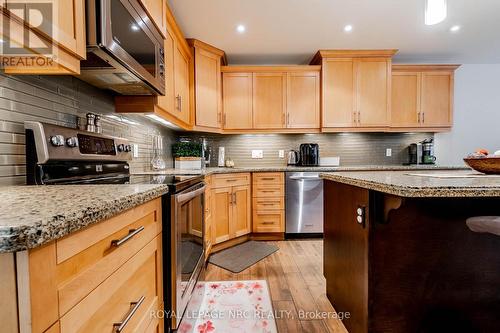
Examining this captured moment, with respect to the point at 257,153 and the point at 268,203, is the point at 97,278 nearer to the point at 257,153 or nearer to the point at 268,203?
the point at 268,203

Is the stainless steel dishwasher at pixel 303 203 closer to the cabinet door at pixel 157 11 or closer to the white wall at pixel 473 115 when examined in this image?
the cabinet door at pixel 157 11

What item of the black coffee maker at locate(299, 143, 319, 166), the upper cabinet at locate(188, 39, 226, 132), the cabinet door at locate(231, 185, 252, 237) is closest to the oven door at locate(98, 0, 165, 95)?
the upper cabinet at locate(188, 39, 226, 132)

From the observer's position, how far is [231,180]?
274 centimetres

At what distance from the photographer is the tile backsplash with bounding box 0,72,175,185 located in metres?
0.94

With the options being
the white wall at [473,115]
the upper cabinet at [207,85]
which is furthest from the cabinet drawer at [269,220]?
the white wall at [473,115]

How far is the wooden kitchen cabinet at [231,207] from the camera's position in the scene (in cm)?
261

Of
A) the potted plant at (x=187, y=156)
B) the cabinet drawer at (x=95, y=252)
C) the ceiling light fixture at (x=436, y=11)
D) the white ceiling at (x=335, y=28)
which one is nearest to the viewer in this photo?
the cabinet drawer at (x=95, y=252)

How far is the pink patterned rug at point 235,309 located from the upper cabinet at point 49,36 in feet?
4.21

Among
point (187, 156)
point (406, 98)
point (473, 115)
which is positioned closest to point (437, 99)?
point (406, 98)

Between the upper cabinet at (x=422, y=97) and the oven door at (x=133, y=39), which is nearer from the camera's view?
the oven door at (x=133, y=39)

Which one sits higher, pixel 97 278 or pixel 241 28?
pixel 241 28

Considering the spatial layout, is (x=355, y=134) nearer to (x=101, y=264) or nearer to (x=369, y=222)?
(x=369, y=222)

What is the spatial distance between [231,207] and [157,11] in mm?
1925

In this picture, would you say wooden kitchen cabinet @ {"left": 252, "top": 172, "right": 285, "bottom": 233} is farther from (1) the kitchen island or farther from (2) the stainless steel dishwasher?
(1) the kitchen island
